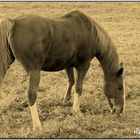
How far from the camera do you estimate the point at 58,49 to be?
6.62 meters

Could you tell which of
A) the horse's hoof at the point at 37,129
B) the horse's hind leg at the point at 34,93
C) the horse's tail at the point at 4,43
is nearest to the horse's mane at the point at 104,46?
the horse's tail at the point at 4,43

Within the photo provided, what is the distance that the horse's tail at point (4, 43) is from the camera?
243 inches

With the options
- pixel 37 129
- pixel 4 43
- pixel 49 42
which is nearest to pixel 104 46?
pixel 49 42

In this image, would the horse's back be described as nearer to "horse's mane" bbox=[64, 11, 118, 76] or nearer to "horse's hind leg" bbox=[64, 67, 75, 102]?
"horse's mane" bbox=[64, 11, 118, 76]

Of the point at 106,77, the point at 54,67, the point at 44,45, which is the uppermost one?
the point at 44,45

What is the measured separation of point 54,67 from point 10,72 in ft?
13.5

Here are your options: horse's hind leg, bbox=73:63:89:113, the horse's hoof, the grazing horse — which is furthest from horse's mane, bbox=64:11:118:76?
the horse's hoof

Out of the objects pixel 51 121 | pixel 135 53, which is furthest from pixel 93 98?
pixel 135 53

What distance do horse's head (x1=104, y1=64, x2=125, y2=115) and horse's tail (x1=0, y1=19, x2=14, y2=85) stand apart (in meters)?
2.30

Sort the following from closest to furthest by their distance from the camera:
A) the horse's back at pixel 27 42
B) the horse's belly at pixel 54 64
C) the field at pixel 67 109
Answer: the horse's back at pixel 27 42, the field at pixel 67 109, the horse's belly at pixel 54 64

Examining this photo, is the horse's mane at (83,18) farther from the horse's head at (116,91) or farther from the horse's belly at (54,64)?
the horse's head at (116,91)

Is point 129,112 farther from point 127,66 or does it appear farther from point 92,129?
point 127,66

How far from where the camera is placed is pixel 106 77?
7.65 metres

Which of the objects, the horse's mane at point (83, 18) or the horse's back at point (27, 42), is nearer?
the horse's back at point (27, 42)
